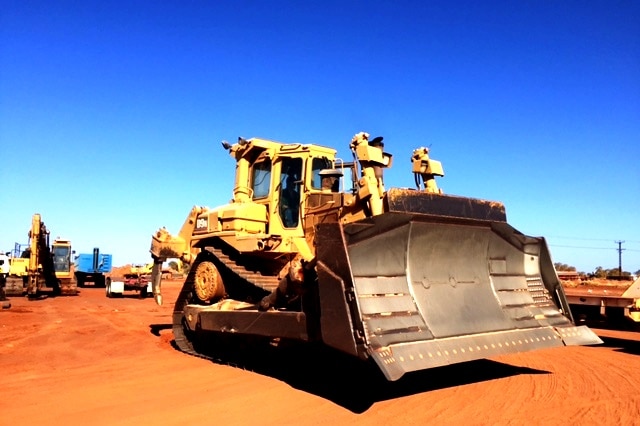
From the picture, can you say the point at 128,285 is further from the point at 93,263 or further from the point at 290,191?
the point at 290,191

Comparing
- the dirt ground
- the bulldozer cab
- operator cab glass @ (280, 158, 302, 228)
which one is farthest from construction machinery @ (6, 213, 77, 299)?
operator cab glass @ (280, 158, 302, 228)

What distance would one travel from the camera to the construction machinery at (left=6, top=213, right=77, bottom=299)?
24.6 metres

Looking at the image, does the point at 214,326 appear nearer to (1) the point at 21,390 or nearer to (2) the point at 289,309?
(2) the point at 289,309

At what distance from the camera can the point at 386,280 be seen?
5.99 m

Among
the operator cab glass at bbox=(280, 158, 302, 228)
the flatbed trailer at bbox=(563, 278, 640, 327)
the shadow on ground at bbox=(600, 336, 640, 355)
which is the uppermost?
the operator cab glass at bbox=(280, 158, 302, 228)

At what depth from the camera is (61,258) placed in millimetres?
29469

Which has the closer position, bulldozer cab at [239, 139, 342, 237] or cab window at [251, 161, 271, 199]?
bulldozer cab at [239, 139, 342, 237]

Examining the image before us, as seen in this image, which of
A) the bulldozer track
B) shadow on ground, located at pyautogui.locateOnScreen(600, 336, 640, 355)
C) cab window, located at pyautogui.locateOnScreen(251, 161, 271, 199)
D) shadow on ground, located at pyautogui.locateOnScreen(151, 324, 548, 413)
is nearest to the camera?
shadow on ground, located at pyautogui.locateOnScreen(151, 324, 548, 413)

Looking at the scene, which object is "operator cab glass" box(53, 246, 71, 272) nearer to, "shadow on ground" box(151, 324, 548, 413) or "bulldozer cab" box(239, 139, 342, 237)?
"shadow on ground" box(151, 324, 548, 413)

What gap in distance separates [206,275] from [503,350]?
5319 mm

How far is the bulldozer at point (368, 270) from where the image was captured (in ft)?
A: 18.2

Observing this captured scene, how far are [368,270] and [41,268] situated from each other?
24.3 m

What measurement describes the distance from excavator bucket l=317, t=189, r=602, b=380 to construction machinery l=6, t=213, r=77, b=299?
22.9 meters

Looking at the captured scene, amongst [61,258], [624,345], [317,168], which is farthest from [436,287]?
[61,258]
